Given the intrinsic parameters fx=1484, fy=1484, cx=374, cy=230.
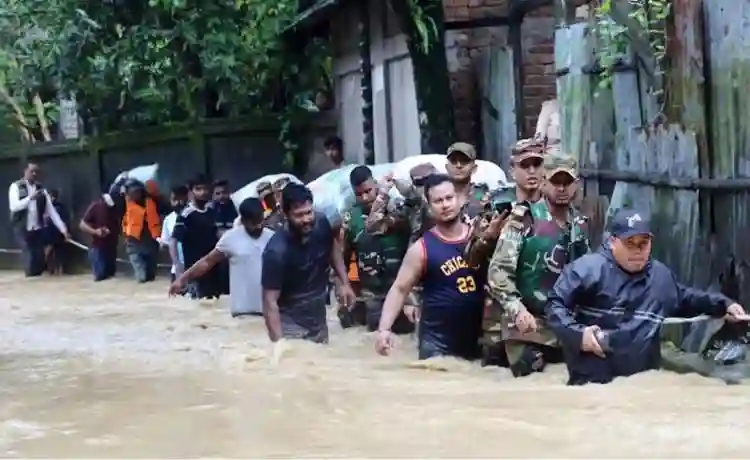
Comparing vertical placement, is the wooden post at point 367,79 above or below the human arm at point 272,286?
above

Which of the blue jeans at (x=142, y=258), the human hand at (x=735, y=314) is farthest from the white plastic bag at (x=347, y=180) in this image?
the blue jeans at (x=142, y=258)

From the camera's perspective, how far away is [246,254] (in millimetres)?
11133

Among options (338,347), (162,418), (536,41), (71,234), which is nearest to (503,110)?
(536,41)

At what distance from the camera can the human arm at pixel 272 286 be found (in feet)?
29.6

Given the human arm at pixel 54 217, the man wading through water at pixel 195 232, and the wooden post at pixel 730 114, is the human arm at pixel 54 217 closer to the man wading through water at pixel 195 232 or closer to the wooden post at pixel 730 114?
the man wading through water at pixel 195 232

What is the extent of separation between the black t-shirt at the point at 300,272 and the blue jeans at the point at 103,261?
10.7 metres

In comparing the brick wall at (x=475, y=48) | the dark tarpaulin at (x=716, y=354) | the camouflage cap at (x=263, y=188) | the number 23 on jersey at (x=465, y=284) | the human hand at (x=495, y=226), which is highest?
the brick wall at (x=475, y=48)

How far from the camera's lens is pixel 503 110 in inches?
511

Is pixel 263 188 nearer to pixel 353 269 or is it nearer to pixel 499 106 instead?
pixel 353 269

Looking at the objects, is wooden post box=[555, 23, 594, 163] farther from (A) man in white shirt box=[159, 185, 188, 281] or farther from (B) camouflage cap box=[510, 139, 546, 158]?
(A) man in white shirt box=[159, 185, 188, 281]

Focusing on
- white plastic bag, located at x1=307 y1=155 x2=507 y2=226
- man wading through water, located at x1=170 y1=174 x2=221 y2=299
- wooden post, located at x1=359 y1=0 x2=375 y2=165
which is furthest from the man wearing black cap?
wooden post, located at x1=359 y1=0 x2=375 y2=165

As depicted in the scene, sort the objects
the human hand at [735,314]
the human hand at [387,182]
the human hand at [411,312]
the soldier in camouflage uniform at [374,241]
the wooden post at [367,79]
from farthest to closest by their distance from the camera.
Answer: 1. the wooden post at [367,79]
2. the human hand at [387,182]
3. the soldier in camouflage uniform at [374,241]
4. the human hand at [411,312]
5. the human hand at [735,314]

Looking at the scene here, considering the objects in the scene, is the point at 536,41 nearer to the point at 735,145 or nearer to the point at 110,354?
the point at 110,354

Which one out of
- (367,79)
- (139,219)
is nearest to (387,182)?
(367,79)
